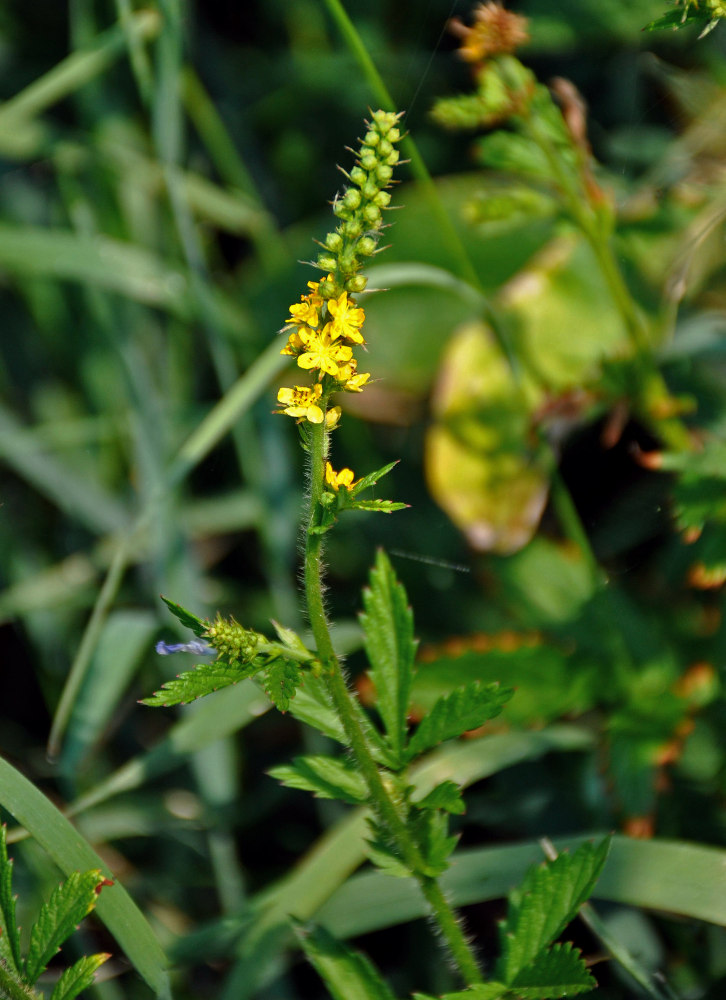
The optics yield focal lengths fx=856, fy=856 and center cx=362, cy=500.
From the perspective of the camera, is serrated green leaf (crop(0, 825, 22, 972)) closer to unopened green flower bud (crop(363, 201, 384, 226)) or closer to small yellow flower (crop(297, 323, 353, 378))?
small yellow flower (crop(297, 323, 353, 378))

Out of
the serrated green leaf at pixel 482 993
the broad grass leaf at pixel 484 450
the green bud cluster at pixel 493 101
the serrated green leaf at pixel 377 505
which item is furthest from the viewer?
the broad grass leaf at pixel 484 450

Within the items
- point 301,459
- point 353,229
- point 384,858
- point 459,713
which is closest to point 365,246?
point 353,229

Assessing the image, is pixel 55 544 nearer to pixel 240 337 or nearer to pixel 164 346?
pixel 164 346

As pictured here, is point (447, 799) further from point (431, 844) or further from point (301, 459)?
point (301, 459)

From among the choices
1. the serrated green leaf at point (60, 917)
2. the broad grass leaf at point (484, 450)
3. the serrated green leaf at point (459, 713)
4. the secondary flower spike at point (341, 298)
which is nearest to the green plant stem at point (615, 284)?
the broad grass leaf at point (484, 450)

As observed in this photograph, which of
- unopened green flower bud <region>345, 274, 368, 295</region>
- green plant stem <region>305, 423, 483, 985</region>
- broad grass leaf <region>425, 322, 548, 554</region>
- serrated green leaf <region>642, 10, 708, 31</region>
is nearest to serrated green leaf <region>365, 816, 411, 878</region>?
green plant stem <region>305, 423, 483, 985</region>

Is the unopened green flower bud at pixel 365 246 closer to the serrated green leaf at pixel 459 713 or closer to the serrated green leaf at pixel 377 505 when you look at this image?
the serrated green leaf at pixel 377 505
